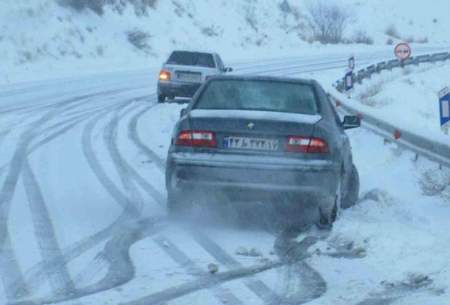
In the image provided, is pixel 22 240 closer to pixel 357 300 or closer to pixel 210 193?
pixel 210 193

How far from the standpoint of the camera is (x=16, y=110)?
65.9 ft

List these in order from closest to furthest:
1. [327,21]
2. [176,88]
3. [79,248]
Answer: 1. [79,248]
2. [176,88]
3. [327,21]

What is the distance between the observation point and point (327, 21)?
234ft

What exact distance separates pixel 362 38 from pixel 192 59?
50480mm

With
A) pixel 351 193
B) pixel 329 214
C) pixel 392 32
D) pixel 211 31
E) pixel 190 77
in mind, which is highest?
pixel 329 214

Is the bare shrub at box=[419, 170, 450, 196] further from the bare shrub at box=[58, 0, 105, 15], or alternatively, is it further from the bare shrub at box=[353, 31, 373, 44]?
the bare shrub at box=[353, 31, 373, 44]

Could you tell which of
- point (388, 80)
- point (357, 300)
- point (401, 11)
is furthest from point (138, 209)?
point (401, 11)

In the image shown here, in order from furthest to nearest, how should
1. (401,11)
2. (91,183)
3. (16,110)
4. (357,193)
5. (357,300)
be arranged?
(401,11) → (16,110) → (91,183) → (357,193) → (357,300)

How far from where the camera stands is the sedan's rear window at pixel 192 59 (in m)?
24.5

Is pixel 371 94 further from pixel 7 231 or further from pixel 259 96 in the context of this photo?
pixel 7 231

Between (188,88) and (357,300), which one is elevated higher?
(357,300)

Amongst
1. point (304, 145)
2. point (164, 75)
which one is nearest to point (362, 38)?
point (164, 75)

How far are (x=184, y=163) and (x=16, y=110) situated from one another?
12140 mm

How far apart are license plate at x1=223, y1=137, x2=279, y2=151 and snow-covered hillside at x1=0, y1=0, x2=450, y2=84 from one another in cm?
2146
